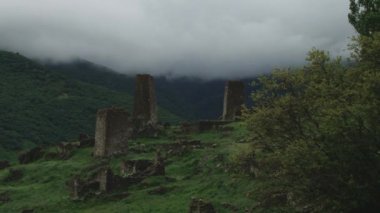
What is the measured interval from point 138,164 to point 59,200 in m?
7.16

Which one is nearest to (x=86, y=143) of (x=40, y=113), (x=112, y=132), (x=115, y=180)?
(x=112, y=132)

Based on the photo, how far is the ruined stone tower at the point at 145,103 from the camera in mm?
84750

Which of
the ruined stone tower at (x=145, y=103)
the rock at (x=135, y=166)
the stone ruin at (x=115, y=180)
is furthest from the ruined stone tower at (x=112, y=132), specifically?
the ruined stone tower at (x=145, y=103)

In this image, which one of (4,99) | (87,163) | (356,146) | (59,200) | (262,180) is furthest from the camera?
(4,99)

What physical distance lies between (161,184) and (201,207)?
1314 centimetres

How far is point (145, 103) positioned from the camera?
85.6m

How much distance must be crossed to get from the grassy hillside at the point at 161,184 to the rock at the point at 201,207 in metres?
1.67

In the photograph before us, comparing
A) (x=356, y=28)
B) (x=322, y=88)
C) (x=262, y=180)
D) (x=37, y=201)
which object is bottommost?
(x=37, y=201)

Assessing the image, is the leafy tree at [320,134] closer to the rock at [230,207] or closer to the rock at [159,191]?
the rock at [230,207]

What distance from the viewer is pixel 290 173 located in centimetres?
3766

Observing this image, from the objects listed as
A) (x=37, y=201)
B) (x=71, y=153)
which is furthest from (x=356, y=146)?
(x=71, y=153)

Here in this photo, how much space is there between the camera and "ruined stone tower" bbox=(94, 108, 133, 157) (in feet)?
234

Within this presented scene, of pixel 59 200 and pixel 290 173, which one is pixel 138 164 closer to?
pixel 59 200

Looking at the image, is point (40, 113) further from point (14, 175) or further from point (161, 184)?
point (161, 184)
